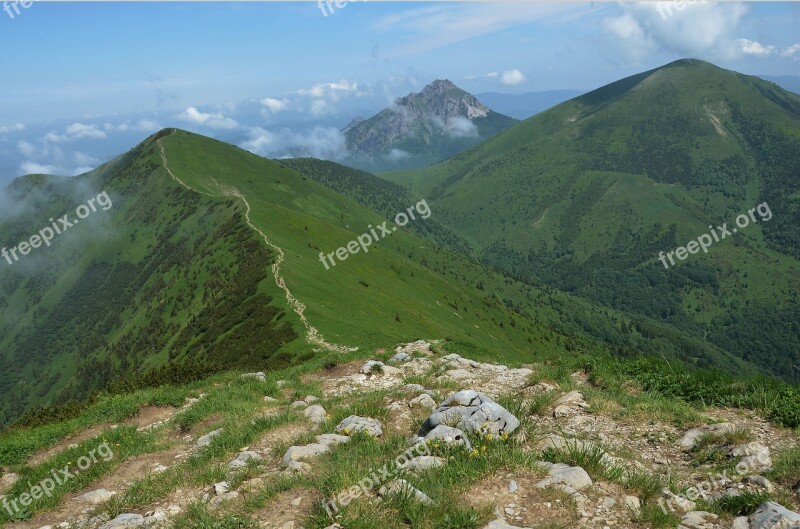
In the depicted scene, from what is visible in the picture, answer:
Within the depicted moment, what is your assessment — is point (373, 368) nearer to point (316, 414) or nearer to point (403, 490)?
point (316, 414)

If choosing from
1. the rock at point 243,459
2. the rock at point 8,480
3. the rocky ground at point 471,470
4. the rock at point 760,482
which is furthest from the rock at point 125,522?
the rock at point 760,482

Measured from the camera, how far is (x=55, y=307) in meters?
Answer: 192

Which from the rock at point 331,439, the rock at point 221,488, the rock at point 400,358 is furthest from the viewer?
the rock at point 400,358

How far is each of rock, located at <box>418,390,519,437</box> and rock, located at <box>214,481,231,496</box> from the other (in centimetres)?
467

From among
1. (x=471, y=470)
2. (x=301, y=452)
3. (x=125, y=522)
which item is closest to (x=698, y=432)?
(x=471, y=470)

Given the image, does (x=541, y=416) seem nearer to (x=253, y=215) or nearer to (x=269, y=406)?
(x=269, y=406)

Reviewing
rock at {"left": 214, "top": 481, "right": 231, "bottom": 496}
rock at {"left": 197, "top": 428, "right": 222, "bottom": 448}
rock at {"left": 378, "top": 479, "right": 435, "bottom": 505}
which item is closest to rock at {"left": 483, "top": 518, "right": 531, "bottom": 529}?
rock at {"left": 378, "top": 479, "right": 435, "bottom": 505}

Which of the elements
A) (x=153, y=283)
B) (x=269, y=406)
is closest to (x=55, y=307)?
(x=153, y=283)

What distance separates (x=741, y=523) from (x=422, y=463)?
560 cm

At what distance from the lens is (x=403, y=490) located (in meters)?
8.80

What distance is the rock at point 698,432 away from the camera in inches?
452

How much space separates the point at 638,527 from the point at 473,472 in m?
2.93

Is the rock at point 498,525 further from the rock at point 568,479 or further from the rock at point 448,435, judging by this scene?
the rock at point 448,435

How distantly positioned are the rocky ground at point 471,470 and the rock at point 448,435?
1.7 inches
